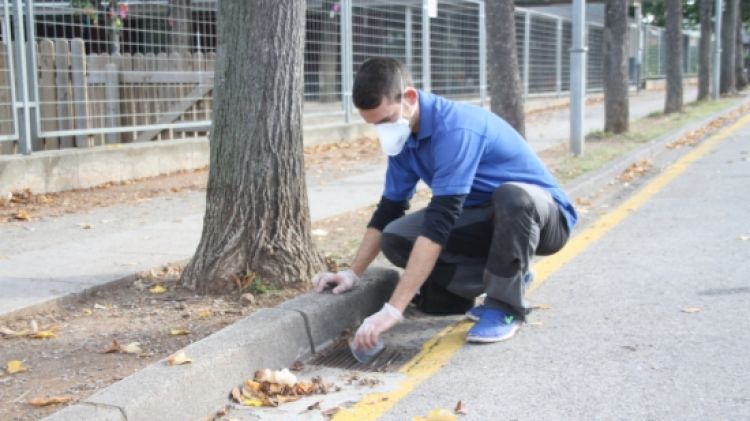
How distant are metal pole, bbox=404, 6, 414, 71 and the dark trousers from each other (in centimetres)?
1172

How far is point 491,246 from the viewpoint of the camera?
4281mm

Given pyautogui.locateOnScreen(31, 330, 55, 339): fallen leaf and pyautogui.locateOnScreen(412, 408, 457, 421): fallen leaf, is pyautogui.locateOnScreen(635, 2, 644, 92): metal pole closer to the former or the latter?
pyautogui.locateOnScreen(31, 330, 55, 339): fallen leaf

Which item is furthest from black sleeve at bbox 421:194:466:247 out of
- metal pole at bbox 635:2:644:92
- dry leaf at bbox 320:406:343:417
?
metal pole at bbox 635:2:644:92

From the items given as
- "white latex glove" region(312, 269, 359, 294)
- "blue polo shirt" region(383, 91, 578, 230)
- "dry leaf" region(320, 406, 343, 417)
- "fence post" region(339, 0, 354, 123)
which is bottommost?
"dry leaf" region(320, 406, 343, 417)

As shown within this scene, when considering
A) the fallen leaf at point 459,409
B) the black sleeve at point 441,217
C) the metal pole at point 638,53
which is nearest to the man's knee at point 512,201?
the black sleeve at point 441,217

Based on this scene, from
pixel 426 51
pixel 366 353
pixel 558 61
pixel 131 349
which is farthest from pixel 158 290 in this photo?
pixel 558 61

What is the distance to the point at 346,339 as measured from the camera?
4.33 metres

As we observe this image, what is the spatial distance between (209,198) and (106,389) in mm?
1783

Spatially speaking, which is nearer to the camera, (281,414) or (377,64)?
(281,414)

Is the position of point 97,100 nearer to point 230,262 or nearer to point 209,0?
point 209,0

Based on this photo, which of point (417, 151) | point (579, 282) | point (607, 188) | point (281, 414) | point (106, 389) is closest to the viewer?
point (106, 389)

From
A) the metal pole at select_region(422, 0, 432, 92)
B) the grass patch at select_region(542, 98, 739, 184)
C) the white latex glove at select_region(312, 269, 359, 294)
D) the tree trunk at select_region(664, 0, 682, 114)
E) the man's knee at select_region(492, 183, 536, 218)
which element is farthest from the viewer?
the tree trunk at select_region(664, 0, 682, 114)

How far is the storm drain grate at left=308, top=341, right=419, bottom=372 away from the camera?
4031 mm

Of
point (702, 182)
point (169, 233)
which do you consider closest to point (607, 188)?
point (702, 182)
